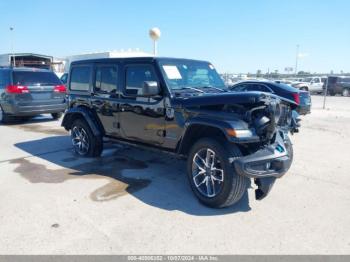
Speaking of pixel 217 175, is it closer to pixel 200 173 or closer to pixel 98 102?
pixel 200 173

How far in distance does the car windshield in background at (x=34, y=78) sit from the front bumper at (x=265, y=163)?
338 inches

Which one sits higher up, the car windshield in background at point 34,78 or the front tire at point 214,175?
the car windshield in background at point 34,78

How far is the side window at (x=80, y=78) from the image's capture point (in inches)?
240

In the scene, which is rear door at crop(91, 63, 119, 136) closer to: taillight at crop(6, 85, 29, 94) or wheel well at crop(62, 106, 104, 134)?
wheel well at crop(62, 106, 104, 134)

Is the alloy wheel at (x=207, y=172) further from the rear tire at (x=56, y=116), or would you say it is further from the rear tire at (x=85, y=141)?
the rear tire at (x=56, y=116)

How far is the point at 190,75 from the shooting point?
198 inches

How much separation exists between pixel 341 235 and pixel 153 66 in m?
3.30

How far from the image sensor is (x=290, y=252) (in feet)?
9.78

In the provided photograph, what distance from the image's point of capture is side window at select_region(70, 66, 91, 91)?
6.09 m

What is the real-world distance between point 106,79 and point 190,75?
1628 mm

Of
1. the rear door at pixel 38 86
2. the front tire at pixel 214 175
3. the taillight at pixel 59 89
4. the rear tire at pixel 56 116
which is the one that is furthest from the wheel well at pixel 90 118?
the rear tire at pixel 56 116

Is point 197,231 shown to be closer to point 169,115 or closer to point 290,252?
point 290,252

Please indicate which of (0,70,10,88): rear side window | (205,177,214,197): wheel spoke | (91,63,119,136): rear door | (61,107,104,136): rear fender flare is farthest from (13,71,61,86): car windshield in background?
(205,177,214,197): wheel spoke

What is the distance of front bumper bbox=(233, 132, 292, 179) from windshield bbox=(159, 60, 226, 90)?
1638mm
